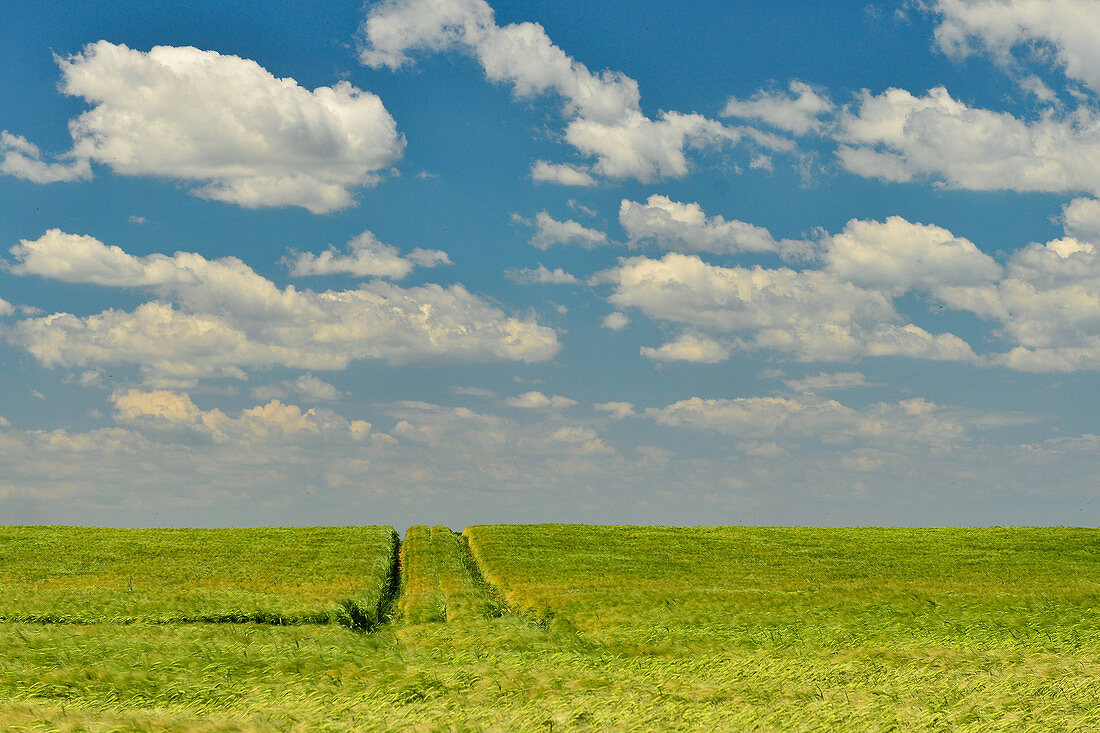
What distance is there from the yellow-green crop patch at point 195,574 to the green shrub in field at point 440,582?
1706 millimetres

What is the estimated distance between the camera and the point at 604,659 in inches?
1070

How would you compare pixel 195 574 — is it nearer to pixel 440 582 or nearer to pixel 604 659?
pixel 440 582

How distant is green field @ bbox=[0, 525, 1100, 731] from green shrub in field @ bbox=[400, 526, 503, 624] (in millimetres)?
261

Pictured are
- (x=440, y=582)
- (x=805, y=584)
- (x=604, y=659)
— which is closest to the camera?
(x=604, y=659)

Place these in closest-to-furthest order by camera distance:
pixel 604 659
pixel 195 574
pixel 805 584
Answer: pixel 604 659 → pixel 805 584 → pixel 195 574

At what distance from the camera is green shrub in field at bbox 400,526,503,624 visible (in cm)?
4028

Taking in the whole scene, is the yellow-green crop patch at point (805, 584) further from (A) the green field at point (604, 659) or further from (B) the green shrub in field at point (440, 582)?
(B) the green shrub in field at point (440, 582)

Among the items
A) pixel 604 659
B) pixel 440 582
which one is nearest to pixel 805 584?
pixel 440 582

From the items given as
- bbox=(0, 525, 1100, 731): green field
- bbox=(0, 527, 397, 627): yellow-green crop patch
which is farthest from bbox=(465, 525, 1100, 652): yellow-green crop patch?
bbox=(0, 527, 397, 627): yellow-green crop patch

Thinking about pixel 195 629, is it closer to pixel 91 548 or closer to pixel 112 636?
pixel 112 636

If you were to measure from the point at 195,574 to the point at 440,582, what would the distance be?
1442cm

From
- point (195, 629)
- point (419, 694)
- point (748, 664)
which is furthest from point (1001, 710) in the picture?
point (195, 629)

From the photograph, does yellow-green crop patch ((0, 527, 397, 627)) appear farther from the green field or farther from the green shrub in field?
the green shrub in field

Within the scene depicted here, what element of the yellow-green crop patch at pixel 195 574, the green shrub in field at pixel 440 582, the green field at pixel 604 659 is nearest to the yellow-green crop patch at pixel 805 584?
the green field at pixel 604 659
